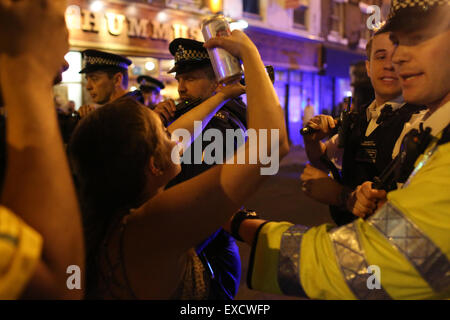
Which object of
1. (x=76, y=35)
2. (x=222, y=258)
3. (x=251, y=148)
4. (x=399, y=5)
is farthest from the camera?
(x=76, y=35)

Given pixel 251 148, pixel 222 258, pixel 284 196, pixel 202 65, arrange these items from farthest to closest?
1. pixel 284 196
2. pixel 202 65
3. pixel 222 258
4. pixel 251 148

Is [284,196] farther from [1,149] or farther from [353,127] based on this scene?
[1,149]

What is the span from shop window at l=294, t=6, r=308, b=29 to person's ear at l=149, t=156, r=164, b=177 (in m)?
17.3

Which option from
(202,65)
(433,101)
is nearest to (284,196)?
(202,65)

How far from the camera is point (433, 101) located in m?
1.34

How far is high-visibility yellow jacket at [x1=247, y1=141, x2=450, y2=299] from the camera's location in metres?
1.02

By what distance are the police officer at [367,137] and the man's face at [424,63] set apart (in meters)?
0.72

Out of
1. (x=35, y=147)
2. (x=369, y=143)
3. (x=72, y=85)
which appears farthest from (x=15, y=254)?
(x=72, y=85)

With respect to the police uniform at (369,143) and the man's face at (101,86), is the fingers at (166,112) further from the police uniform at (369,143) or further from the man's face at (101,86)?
the man's face at (101,86)

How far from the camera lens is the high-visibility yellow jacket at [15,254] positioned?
0.70 m

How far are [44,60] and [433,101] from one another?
4.22ft

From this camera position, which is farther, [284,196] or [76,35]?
[76,35]
